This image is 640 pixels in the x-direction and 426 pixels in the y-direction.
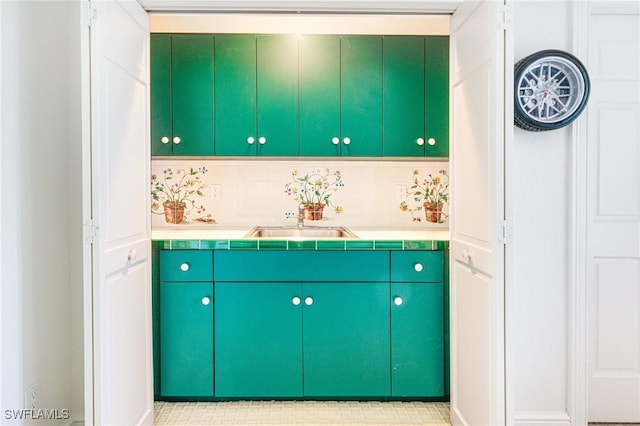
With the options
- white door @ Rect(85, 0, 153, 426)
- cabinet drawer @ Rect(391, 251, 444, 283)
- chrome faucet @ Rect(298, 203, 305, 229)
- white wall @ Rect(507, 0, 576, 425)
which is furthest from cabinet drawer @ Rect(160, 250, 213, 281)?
white wall @ Rect(507, 0, 576, 425)

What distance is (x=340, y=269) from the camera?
7.38 ft

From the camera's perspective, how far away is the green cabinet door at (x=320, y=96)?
252 cm

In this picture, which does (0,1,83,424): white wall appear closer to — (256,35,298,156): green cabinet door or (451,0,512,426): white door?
(256,35,298,156): green cabinet door

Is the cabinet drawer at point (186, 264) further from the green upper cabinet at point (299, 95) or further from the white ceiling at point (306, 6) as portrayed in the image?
the white ceiling at point (306, 6)

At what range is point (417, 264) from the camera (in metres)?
2.23

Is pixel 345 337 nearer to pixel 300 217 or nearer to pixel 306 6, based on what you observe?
pixel 300 217

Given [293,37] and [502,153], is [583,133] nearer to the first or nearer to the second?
[502,153]

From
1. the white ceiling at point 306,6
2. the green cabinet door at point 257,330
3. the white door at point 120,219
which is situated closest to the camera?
the white door at point 120,219

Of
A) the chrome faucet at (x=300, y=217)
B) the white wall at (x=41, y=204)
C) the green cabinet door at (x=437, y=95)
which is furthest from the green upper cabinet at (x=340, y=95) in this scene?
the white wall at (x=41, y=204)

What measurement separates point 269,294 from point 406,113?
126cm

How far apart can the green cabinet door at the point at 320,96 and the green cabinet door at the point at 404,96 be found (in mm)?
285

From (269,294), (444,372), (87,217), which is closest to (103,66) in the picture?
(87,217)

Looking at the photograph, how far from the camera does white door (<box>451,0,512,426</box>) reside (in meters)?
1.58

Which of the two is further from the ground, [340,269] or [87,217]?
[87,217]
